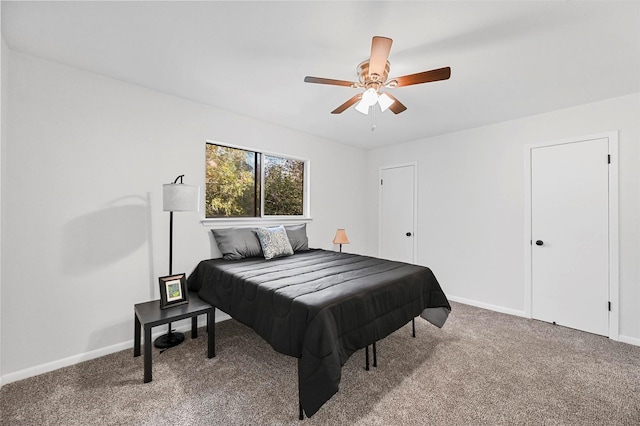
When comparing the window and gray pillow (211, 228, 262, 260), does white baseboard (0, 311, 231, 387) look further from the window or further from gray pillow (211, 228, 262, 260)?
the window

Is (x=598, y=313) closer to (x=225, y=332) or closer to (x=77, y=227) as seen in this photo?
(x=225, y=332)

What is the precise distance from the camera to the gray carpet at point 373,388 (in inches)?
65.3

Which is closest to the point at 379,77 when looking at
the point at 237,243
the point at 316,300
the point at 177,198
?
the point at 316,300

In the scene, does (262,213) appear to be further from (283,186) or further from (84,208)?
(84,208)

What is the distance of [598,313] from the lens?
2840 millimetres

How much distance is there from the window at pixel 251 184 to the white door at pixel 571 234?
10.2ft

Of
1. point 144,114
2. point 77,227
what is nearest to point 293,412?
point 77,227

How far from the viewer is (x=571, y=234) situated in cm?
301

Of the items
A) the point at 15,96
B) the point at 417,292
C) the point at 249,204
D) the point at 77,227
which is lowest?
the point at 417,292

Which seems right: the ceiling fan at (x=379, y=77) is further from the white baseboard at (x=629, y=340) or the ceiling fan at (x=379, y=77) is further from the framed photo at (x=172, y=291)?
the white baseboard at (x=629, y=340)

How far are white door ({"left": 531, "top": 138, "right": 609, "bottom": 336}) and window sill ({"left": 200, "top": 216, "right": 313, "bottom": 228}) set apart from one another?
2.99 metres

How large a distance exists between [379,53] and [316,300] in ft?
5.30

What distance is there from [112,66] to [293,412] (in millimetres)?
3011

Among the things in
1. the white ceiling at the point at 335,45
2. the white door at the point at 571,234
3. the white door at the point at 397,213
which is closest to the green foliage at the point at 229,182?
the white ceiling at the point at 335,45
